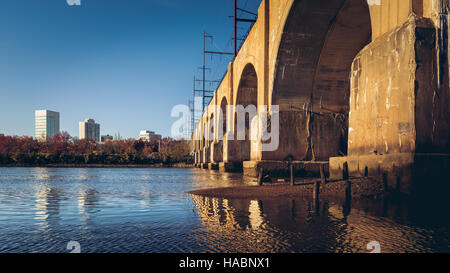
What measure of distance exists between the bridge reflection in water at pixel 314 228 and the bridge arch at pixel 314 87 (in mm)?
7711

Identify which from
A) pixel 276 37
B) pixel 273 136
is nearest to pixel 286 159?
pixel 273 136

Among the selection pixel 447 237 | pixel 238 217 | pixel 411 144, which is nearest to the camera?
pixel 447 237

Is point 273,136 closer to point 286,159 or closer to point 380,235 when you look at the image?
point 286,159

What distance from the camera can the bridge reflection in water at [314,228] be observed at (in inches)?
111

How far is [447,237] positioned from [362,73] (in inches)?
145

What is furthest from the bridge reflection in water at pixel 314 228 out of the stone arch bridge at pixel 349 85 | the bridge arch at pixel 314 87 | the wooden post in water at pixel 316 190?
the bridge arch at pixel 314 87

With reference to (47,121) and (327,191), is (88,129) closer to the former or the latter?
(47,121)

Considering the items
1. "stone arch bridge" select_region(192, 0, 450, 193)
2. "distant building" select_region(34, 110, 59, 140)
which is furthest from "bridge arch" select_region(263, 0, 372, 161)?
"distant building" select_region(34, 110, 59, 140)

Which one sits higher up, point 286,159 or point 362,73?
point 362,73

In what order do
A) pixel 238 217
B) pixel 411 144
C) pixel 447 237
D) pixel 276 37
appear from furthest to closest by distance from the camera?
1. pixel 276 37
2. pixel 411 144
3. pixel 238 217
4. pixel 447 237

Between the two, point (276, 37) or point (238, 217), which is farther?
point (276, 37)

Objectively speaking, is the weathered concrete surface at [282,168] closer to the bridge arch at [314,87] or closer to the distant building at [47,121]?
the bridge arch at [314,87]

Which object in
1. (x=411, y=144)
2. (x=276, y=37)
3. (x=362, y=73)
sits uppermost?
(x=276, y=37)
